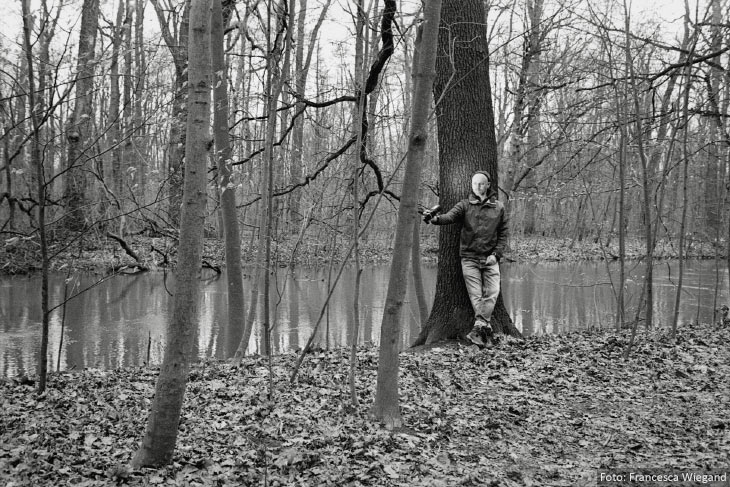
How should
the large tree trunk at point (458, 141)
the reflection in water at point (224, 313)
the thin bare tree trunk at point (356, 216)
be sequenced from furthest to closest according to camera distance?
the reflection in water at point (224, 313) → the large tree trunk at point (458, 141) → the thin bare tree trunk at point (356, 216)

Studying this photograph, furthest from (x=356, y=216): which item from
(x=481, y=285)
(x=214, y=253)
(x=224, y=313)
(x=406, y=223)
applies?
(x=214, y=253)

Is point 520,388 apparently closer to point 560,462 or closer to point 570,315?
point 560,462

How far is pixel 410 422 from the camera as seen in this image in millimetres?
4344

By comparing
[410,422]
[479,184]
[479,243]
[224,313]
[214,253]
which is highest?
[479,184]

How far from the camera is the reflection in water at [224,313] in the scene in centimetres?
884

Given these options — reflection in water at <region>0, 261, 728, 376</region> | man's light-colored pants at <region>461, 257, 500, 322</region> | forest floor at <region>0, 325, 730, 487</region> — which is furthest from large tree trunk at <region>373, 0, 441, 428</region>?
man's light-colored pants at <region>461, 257, 500, 322</region>

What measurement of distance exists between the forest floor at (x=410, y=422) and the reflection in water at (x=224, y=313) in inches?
66.8

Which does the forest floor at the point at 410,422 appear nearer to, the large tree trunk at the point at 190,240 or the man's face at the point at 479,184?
the large tree trunk at the point at 190,240

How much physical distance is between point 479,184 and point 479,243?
0.65m

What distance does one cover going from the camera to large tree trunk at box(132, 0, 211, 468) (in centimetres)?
333

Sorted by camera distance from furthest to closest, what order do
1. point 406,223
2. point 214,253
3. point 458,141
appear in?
point 214,253, point 458,141, point 406,223

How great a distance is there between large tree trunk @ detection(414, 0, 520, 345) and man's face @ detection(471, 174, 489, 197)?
18cm

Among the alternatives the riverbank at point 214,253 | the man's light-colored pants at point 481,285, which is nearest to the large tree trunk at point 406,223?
the man's light-colored pants at point 481,285

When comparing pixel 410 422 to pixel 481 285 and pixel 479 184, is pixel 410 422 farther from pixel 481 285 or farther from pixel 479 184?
pixel 479 184
